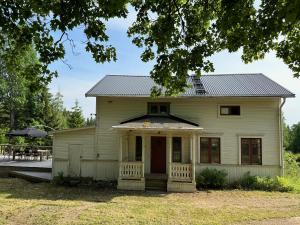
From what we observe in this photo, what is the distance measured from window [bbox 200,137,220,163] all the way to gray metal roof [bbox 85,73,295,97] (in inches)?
103

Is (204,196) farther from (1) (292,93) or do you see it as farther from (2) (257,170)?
(1) (292,93)

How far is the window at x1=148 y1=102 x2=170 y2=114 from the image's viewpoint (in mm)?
19125

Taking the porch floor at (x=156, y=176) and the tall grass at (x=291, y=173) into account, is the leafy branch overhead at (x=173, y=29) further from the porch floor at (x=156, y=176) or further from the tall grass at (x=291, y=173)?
the tall grass at (x=291, y=173)

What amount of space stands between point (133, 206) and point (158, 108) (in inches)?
312

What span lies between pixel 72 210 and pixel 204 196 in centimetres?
661

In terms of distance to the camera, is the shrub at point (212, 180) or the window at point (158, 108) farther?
the window at point (158, 108)

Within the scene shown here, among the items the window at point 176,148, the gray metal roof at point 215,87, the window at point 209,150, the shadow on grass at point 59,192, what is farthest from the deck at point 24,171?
the window at point 209,150

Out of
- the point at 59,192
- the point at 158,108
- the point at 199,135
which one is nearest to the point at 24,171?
the point at 59,192

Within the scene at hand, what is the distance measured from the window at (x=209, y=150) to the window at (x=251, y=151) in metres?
1.41

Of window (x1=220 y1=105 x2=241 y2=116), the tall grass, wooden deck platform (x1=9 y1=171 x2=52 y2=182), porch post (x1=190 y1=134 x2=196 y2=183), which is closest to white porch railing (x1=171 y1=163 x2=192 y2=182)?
porch post (x1=190 y1=134 x2=196 y2=183)

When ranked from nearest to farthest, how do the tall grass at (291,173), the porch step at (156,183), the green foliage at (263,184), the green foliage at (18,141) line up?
the porch step at (156,183) < the green foliage at (263,184) < the tall grass at (291,173) < the green foliage at (18,141)

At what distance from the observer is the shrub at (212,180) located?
56.7 ft

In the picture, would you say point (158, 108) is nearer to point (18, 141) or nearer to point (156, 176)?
point (156, 176)

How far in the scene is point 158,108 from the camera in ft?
63.2
